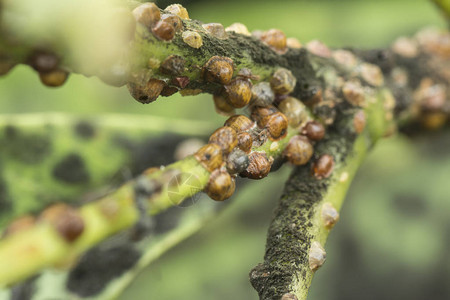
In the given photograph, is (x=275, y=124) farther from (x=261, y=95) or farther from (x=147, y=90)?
(x=147, y=90)

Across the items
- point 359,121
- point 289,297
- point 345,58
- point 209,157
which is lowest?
point 289,297

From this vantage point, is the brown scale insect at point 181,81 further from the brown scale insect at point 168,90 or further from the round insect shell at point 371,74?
the round insect shell at point 371,74

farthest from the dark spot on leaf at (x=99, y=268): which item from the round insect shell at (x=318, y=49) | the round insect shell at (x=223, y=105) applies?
the round insect shell at (x=318, y=49)

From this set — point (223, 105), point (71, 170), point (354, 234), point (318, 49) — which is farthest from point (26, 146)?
point (354, 234)

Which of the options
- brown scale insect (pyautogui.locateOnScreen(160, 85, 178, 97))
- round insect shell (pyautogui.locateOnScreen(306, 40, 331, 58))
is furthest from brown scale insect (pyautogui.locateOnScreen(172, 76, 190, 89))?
round insect shell (pyautogui.locateOnScreen(306, 40, 331, 58))

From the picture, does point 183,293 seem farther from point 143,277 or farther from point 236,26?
point 236,26
